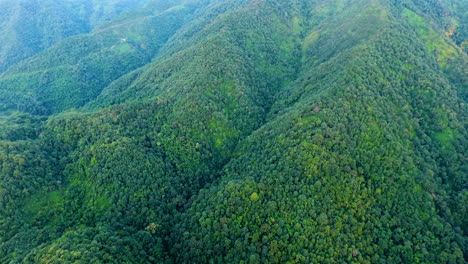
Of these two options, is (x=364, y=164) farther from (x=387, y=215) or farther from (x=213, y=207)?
(x=213, y=207)

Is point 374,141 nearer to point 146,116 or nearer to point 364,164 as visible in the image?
point 364,164

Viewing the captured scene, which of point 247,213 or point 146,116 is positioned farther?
point 146,116

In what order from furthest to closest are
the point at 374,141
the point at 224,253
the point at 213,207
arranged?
the point at 374,141 → the point at 213,207 → the point at 224,253

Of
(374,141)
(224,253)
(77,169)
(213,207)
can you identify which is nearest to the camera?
(224,253)

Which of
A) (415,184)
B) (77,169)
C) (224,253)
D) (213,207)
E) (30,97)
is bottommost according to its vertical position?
(415,184)

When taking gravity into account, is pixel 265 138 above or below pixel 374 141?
above

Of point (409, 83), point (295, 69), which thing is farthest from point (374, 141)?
point (295, 69)
